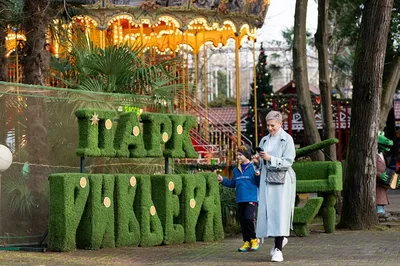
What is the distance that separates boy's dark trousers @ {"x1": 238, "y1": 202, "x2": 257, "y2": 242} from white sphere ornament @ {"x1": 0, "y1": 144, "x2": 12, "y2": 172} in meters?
3.27

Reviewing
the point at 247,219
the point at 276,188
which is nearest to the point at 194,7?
the point at 247,219

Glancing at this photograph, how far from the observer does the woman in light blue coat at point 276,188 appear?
39.0 feet

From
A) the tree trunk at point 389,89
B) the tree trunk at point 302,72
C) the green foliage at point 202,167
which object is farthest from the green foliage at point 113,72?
the tree trunk at point 389,89

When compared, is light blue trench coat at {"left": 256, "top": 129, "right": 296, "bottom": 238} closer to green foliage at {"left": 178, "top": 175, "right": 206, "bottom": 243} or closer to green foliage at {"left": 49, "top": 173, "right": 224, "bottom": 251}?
green foliage at {"left": 49, "top": 173, "right": 224, "bottom": 251}

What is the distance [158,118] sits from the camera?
14.6 meters

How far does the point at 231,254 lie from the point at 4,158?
3225 mm

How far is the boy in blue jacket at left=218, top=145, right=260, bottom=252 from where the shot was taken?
13.4 metres

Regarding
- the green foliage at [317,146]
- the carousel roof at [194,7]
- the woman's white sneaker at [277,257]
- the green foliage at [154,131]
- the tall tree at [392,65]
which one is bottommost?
the woman's white sneaker at [277,257]

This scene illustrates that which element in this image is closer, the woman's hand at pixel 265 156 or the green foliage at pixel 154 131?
the woman's hand at pixel 265 156

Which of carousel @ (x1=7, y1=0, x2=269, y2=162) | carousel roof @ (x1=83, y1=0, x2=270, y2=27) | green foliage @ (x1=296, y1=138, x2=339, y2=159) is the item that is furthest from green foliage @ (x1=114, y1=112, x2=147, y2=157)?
carousel roof @ (x1=83, y1=0, x2=270, y2=27)

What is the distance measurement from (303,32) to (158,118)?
7526mm

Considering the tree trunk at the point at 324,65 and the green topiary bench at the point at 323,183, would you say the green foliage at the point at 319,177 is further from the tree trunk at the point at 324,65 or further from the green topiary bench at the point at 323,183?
the tree trunk at the point at 324,65

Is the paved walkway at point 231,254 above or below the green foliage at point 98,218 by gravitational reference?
below

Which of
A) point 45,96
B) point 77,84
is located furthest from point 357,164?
point 45,96
